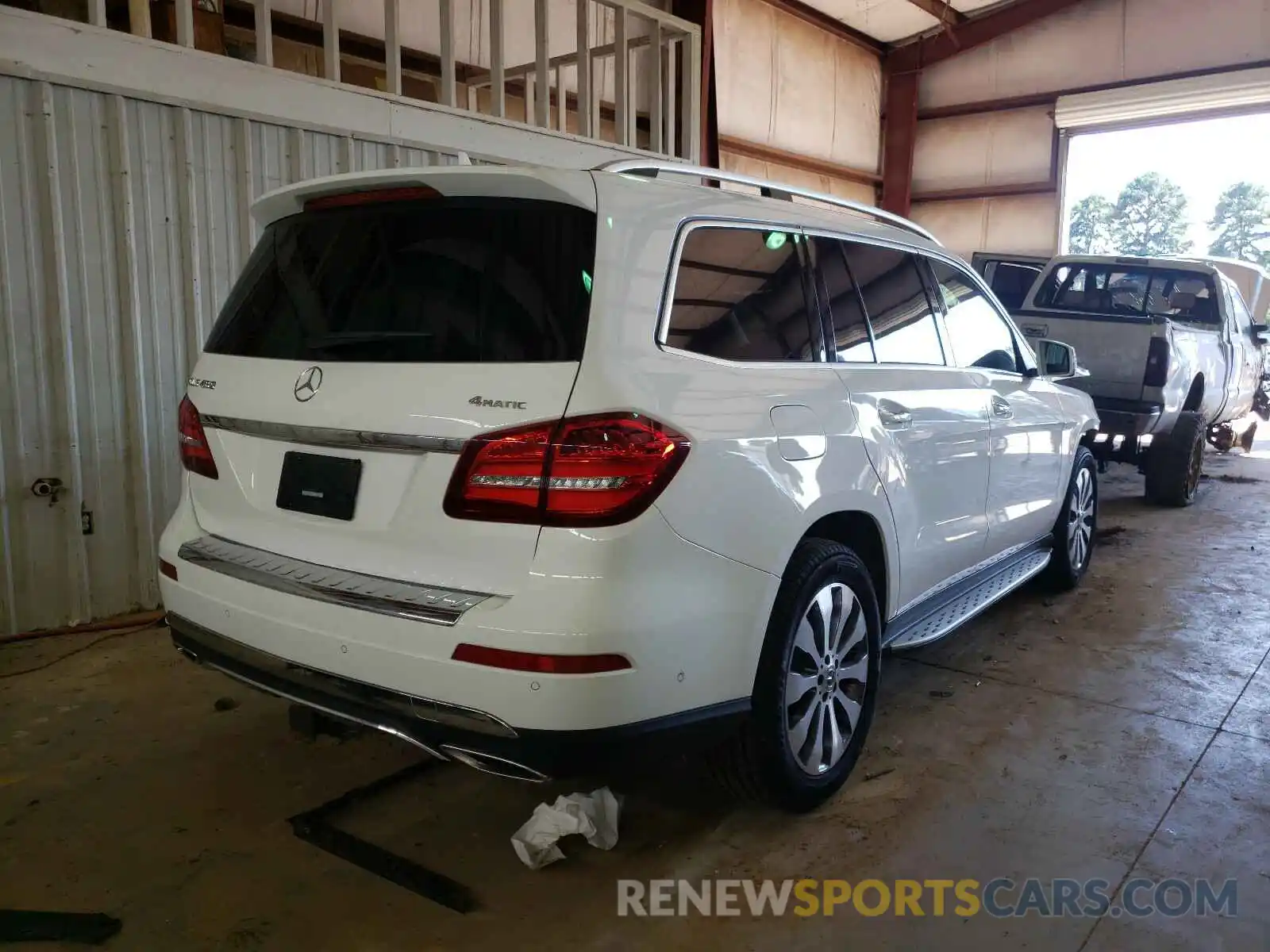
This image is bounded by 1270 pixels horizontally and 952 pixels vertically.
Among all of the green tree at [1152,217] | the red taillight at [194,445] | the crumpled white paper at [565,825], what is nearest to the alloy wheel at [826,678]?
the crumpled white paper at [565,825]

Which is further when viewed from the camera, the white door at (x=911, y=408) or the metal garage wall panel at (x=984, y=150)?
the metal garage wall panel at (x=984, y=150)

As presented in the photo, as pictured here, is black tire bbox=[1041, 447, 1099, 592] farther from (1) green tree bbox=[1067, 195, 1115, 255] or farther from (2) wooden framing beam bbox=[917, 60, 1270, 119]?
(2) wooden framing beam bbox=[917, 60, 1270, 119]

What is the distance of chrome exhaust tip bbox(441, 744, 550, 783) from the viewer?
1987mm

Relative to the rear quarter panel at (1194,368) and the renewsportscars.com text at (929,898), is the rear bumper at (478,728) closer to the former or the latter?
the renewsportscars.com text at (929,898)

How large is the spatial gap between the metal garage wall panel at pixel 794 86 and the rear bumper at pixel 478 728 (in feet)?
34.8

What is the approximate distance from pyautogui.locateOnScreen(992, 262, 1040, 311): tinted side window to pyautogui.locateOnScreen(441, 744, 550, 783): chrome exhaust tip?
9178 millimetres

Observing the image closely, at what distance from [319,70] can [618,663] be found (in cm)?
720

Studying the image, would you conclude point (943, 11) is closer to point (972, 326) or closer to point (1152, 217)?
point (1152, 217)

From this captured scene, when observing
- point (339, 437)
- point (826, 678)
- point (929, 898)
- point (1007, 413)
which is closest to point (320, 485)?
point (339, 437)

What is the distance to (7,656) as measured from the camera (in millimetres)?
3842

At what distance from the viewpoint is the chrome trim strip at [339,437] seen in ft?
6.68

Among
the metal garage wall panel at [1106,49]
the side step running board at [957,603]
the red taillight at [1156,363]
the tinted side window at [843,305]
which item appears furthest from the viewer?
the metal garage wall panel at [1106,49]

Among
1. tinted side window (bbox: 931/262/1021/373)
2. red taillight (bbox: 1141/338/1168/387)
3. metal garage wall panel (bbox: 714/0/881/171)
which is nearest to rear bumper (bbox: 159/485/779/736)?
tinted side window (bbox: 931/262/1021/373)

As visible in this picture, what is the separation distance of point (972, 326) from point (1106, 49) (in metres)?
12.5
